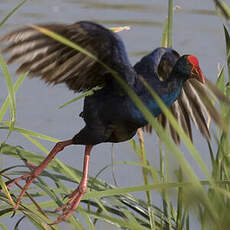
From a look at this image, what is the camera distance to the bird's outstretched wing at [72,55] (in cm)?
156

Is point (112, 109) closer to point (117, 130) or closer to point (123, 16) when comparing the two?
point (117, 130)

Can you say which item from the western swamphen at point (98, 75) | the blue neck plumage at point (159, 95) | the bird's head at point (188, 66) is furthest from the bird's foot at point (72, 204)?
the bird's head at point (188, 66)

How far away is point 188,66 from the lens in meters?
1.72

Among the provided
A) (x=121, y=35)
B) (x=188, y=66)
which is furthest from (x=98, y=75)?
(x=121, y=35)

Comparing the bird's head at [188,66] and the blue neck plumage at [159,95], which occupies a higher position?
the bird's head at [188,66]

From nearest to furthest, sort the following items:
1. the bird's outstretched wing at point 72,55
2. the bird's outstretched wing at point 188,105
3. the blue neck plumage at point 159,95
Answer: the bird's outstretched wing at point 72,55 → the blue neck plumage at point 159,95 → the bird's outstretched wing at point 188,105

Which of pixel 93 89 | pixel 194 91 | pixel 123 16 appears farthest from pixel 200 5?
pixel 93 89

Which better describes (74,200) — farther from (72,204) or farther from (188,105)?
(188,105)

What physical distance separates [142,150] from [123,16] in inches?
111

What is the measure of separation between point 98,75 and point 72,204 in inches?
12.4

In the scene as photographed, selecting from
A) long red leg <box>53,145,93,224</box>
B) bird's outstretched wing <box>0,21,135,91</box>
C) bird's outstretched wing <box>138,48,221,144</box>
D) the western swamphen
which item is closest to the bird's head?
the western swamphen

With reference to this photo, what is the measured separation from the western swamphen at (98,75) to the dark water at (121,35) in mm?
175

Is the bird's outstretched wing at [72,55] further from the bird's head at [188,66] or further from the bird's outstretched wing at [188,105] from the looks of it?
the bird's outstretched wing at [188,105]

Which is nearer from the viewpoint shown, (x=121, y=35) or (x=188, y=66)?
(x=188, y=66)
